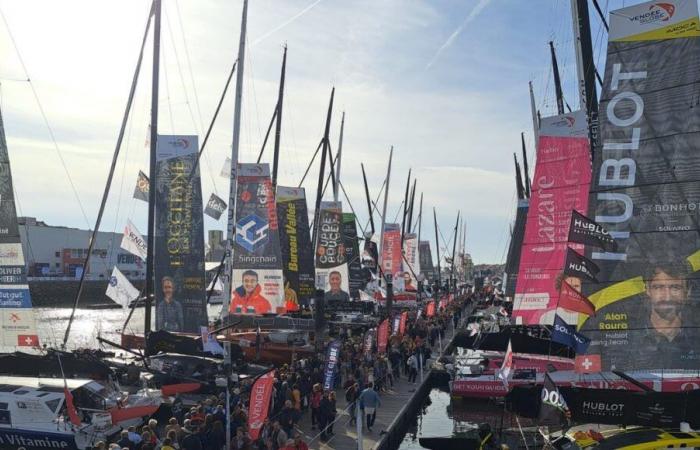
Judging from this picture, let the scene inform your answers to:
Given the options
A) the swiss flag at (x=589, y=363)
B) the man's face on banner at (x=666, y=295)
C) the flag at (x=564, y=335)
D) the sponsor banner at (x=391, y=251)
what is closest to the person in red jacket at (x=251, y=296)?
the flag at (x=564, y=335)

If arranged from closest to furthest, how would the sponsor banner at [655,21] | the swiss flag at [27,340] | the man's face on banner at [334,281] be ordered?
the sponsor banner at [655,21]
the swiss flag at [27,340]
the man's face on banner at [334,281]

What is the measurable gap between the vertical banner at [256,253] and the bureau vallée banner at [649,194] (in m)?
15.9

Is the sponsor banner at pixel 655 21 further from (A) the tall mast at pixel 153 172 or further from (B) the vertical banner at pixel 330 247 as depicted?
(B) the vertical banner at pixel 330 247

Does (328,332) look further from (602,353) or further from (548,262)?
(602,353)

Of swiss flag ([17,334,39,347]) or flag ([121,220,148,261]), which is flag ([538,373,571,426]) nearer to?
swiss flag ([17,334,39,347])

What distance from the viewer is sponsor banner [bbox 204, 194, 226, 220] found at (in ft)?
88.9

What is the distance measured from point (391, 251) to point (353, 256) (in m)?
6.75

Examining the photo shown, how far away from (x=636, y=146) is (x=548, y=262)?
10261 mm

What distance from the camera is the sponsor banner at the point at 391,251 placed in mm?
50938

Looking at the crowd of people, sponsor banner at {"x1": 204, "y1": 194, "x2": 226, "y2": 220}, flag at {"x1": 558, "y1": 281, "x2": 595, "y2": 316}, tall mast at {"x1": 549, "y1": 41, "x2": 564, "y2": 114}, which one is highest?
tall mast at {"x1": 549, "y1": 41, "x2": 564, "y2": 114}

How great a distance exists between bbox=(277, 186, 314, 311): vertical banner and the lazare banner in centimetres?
1350

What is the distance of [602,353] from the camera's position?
44.3 feet

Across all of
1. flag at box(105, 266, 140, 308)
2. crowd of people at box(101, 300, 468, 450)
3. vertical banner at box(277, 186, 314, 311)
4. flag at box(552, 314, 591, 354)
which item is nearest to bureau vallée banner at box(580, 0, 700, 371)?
flag at box(552, 314, 591, 354)

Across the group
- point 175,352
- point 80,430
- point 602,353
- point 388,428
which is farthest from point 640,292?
point 175,352
